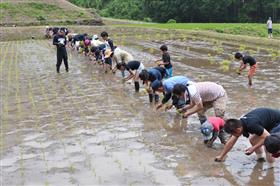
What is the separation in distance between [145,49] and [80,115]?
46.4ft

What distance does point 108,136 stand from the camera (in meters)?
7.95

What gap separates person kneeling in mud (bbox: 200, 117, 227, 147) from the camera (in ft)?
22.7

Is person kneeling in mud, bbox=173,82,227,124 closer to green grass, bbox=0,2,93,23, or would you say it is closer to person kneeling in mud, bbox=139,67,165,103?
person kneeling in mud, bbox=139,67,165,103

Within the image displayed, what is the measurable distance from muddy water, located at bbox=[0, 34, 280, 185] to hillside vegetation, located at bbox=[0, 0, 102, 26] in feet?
88.1

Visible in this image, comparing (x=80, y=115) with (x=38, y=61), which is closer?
(x=80, y=115)

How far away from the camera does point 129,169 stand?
6.35 metres

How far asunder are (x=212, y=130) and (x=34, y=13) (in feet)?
127

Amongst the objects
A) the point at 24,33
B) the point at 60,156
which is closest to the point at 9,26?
the point at 24,33

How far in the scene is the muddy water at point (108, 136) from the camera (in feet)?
20.0

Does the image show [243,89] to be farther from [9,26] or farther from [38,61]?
[9,26]

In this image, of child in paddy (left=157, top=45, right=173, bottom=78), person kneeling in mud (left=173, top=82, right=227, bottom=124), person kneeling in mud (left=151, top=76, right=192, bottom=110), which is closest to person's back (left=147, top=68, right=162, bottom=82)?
person kneeling in mud (left=151, top=76, right=192, bottom=110)

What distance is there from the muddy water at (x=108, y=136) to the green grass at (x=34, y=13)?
27.7m

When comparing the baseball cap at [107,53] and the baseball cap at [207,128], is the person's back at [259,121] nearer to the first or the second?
the baseball cap at [207,128]

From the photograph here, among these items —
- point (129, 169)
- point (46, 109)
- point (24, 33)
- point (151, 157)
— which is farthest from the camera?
point (24, 33)
